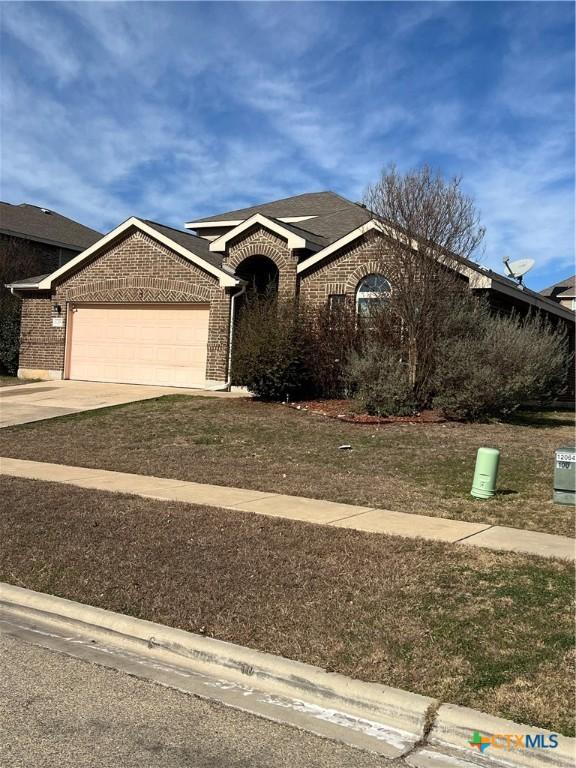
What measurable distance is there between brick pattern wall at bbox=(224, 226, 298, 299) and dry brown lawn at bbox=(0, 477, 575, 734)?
40.6 feet

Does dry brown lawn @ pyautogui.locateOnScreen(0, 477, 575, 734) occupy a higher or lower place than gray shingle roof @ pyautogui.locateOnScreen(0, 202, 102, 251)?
lower

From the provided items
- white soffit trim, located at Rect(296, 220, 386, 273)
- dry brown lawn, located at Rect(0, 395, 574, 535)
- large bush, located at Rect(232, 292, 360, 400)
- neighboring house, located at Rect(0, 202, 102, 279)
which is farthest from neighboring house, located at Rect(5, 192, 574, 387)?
neighboring house, located at Rect(0, 202, 102, 279)

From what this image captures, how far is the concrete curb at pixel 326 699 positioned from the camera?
11.7 ft

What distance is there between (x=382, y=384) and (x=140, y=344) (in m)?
9.42

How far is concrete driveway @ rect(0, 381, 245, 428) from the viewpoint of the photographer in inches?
656

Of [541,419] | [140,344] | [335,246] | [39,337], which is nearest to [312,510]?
[541,419]

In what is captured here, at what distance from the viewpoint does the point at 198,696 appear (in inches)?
164

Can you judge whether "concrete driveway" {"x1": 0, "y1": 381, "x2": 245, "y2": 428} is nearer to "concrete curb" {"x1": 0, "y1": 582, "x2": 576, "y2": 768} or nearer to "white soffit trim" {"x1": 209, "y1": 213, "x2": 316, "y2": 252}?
"white soffit trim" {"x1": 209, "y1": 213, "x2": 316, "y2": 252}

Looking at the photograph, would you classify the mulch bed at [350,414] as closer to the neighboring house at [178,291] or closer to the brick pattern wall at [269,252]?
the neighboring house at [178,291]

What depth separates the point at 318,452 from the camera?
39.7ft

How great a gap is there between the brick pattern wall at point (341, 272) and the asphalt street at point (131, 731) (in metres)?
14.8

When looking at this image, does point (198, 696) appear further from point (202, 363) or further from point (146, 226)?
point (146, 226)

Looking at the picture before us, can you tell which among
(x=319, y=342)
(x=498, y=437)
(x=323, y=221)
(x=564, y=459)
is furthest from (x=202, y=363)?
(x=564, y=459)

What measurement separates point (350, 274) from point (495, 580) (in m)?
13.7
